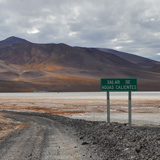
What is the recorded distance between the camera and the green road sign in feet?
48.7

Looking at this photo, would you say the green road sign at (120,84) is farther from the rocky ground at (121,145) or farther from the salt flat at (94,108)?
the salt flat at (94,108)

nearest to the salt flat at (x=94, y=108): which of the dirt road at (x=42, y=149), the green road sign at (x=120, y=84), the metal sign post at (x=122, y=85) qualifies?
the metal sign post at (x=122, y=85)

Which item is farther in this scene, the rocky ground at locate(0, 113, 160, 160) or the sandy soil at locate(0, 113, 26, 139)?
the sandy soil at locate(0, 113, 26, 139)

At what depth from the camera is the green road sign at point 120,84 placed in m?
14.9

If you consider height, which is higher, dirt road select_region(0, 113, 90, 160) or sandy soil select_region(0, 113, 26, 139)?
dirt road select_region(0, 113, 90, 160)

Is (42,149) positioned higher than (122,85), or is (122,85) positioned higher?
(122,85)

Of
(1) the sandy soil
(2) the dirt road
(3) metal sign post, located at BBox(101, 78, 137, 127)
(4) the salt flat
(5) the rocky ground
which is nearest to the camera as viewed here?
(5) the rocky ground

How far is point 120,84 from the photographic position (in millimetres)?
15039

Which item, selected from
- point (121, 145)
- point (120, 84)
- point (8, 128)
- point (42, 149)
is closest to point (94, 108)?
point (8, 128)

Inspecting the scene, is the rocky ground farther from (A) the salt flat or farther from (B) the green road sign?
(A) the salt flat

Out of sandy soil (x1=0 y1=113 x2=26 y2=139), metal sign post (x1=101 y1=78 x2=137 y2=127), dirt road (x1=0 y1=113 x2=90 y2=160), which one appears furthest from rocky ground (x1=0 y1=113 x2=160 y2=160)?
sandy soil (x1=0 y1=113 x2=26 y2=139)

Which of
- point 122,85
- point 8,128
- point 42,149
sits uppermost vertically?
point 122,85

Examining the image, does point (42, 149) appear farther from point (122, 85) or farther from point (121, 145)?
point (122, 85)

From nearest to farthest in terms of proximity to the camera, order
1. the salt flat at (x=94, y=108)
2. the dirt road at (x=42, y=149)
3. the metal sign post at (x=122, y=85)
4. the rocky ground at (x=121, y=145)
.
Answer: the rocky ground at (x=121, y=145)
the dirt road at (x=42, y=149)
the metal sign post at (x=122, y=85)
the salt flat at (x=94, y=108)
